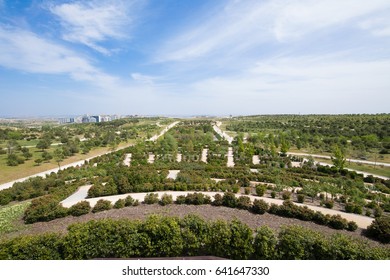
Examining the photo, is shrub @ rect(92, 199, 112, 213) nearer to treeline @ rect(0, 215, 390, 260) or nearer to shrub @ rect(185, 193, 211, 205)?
treeline @ rect(0, 215, 390, 260)

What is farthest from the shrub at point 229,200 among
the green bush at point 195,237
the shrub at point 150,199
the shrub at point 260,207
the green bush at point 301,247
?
the green bush at point 301,247

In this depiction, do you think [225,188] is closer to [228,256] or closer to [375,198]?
[228,256]

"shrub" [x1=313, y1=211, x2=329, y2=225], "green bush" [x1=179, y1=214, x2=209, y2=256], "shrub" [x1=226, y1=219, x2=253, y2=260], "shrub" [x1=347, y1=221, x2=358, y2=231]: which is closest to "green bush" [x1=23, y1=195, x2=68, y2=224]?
→ "green bush" [x1=179, y1=214, x2=209, y2=256]

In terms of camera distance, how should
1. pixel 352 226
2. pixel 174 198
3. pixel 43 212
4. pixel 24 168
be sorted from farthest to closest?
pixel 24 168, pixel 174 198, pixel 43 212, pixel 352 226

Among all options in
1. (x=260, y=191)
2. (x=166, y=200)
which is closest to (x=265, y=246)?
(x=166, y=200)

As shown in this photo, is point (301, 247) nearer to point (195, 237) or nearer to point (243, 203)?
point (195, 237)

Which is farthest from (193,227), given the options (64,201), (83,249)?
(64,201)

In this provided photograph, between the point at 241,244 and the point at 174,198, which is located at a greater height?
the point at 241,244
